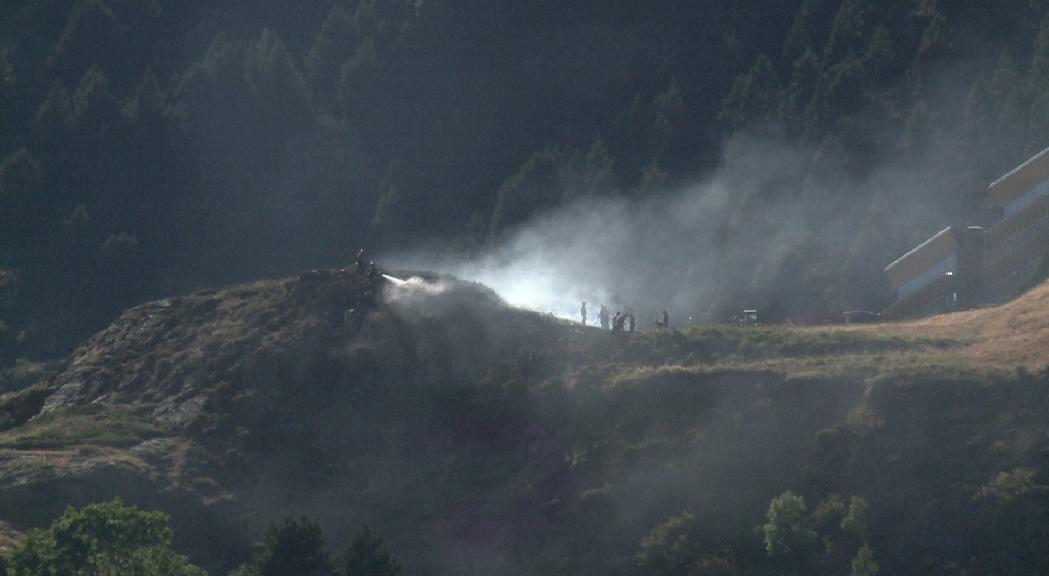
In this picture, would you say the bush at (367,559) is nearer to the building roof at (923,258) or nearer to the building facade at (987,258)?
the building facade at (987,258)

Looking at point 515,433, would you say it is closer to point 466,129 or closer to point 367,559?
point 367,559

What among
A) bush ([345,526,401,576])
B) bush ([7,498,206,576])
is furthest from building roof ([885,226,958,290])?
bush ([7,498,206,576])

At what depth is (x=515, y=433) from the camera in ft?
155

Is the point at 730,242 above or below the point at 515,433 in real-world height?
above

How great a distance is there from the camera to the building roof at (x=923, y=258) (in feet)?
203

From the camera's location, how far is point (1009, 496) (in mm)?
38344

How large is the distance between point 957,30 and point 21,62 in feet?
226

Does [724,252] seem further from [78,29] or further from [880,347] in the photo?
[78,29]

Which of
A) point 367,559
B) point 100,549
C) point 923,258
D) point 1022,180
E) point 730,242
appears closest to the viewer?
point 100,549

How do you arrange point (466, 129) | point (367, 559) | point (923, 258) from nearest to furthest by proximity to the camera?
point (367, 559)
point (923, 258)
point (466, 129)

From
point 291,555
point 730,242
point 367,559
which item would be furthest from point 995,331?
point 730,242

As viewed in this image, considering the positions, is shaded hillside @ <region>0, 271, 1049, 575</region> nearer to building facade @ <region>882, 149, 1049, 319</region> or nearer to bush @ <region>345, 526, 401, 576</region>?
building facade @ <region>882, 149, 1049, 319</region>

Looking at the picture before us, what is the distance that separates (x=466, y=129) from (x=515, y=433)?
62556 millimetres

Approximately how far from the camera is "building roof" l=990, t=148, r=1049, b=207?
63.5 metres
